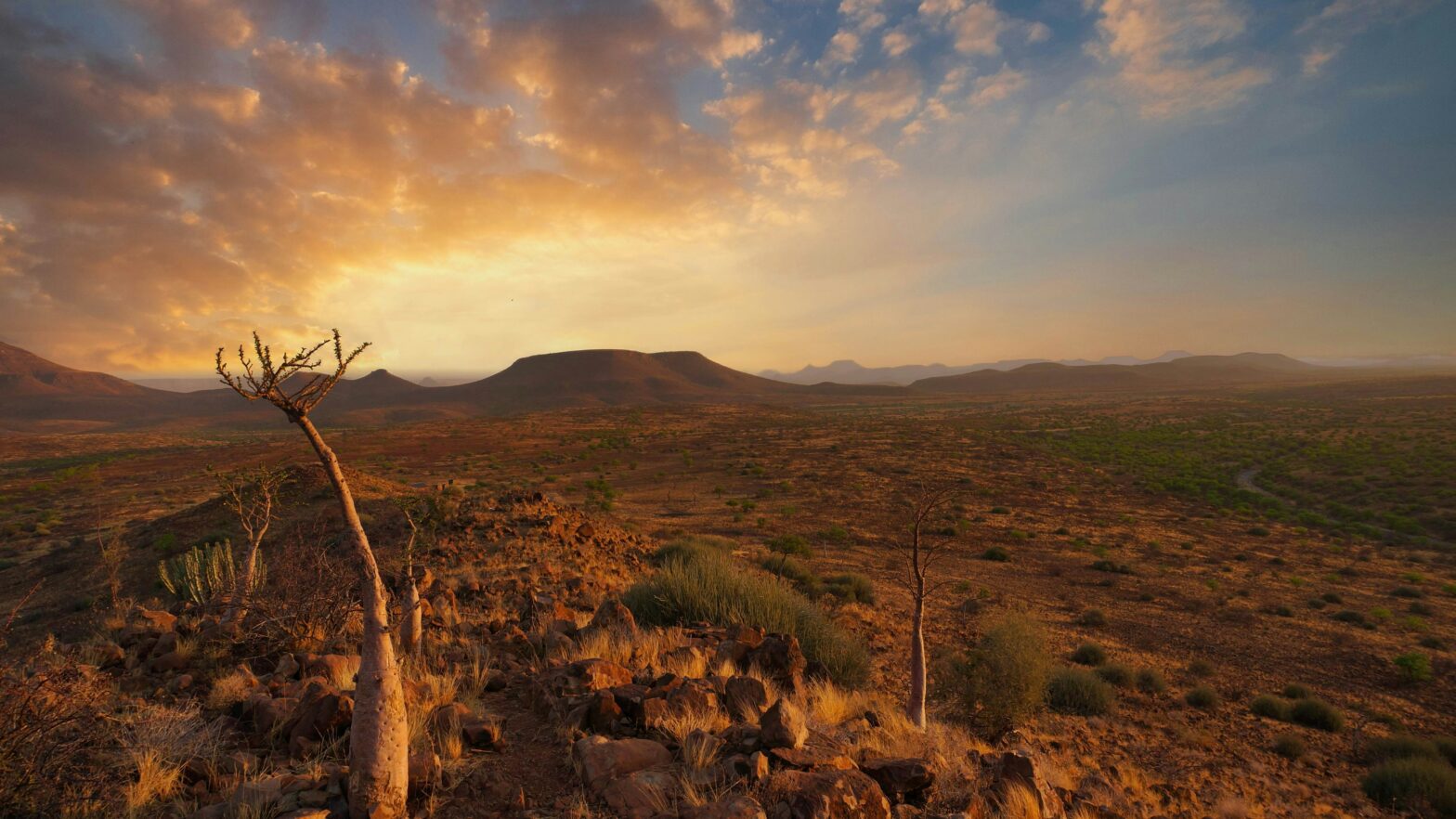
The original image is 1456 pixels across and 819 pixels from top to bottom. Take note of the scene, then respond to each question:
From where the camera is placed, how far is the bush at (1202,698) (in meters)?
9.76

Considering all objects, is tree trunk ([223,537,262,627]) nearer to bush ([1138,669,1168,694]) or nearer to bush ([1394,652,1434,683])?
bush ([1138,669,1168,694])

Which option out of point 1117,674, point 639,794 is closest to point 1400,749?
point 1117,674

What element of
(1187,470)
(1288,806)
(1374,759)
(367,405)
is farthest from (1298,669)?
(367,405)

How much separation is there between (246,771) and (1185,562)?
24486 millimetres

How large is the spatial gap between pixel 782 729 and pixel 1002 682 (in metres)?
5.40

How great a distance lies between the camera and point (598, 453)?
1934 inches

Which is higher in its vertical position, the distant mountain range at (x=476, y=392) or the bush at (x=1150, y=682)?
the distant mountain range at (x=476, y=392)

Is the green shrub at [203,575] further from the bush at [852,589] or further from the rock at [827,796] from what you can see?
the bush at [852,589]

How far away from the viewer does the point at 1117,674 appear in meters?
10.5

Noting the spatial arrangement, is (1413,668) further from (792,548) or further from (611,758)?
(611,758)

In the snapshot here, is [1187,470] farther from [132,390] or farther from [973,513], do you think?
[132,390]

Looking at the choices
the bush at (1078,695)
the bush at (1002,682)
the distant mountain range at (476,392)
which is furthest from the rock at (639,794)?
the distant mountain range at (476,392)

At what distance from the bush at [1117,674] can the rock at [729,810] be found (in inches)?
396

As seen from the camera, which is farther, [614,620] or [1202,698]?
[1202,698]
